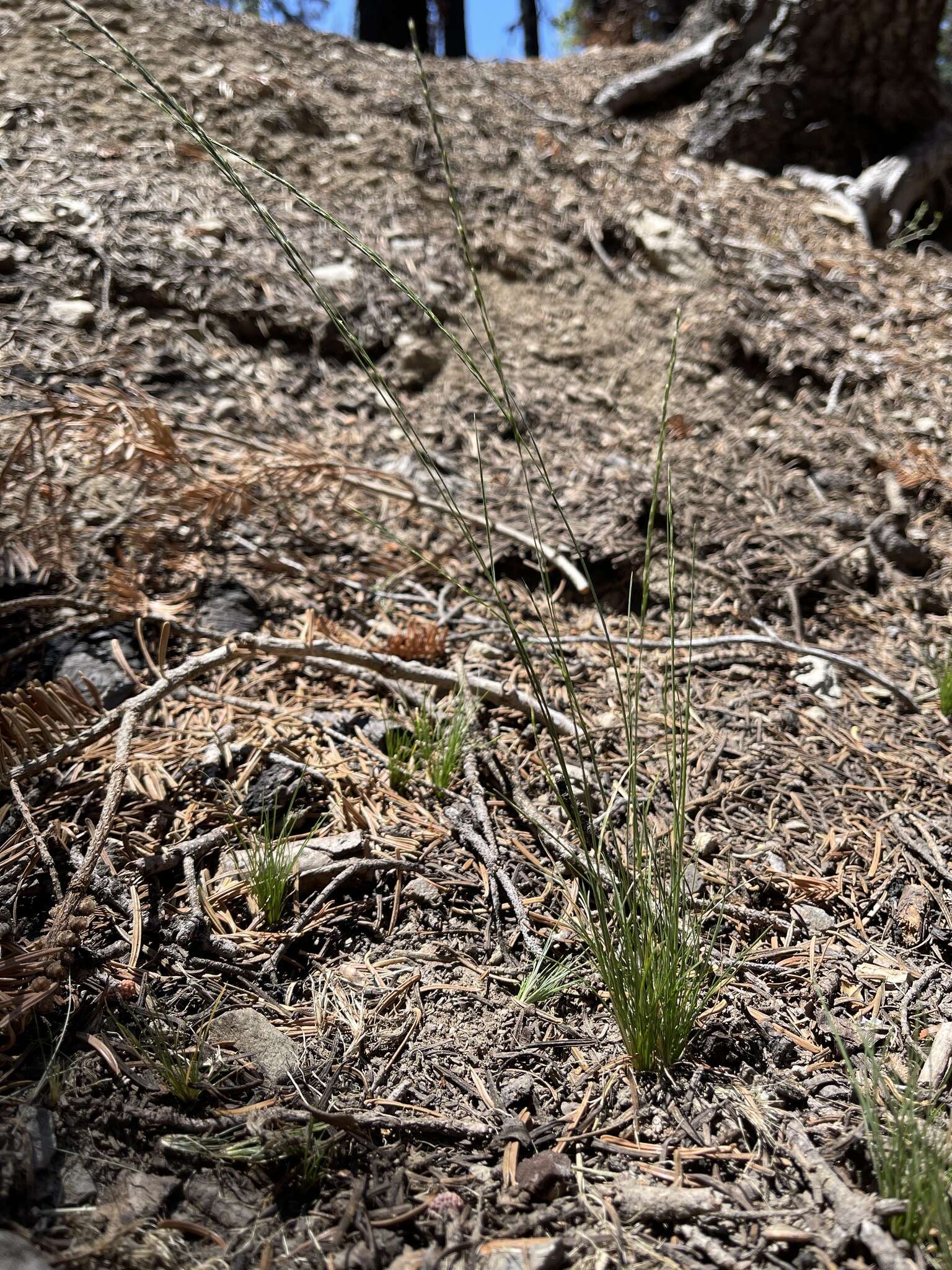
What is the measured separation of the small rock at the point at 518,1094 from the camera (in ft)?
3.90

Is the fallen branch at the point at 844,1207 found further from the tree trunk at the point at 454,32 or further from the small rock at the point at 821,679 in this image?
the tree trunk at the point at 454,32

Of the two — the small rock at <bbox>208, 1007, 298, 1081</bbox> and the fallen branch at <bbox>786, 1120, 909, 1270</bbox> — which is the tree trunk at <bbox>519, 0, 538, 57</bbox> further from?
the fallen branch at <bbox>786, 1120, 909, 1270</bbox>

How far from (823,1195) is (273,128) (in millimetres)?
4307

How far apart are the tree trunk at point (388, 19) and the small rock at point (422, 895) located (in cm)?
722

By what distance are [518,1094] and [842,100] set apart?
18.1 feet

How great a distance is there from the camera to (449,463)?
272 cm

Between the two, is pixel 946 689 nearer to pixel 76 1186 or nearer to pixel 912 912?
pixel 912 912

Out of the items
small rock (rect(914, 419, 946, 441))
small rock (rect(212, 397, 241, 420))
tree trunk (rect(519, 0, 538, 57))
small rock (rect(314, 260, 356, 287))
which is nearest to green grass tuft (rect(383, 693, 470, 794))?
small rock (rect(212, 397, 241, 420))

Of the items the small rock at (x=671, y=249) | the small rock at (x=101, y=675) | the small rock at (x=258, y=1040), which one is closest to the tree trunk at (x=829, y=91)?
the small rock at (x=671, y=249)

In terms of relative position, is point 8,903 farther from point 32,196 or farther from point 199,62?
point 199,62

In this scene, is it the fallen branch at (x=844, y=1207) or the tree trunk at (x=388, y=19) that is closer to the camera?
the fallen branch at (x=844, y=1207)

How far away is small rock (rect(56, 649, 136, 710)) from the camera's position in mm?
1789

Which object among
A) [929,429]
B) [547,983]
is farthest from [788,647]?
[929,429]

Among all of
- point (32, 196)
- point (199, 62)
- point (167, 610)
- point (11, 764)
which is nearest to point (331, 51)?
point (199, 62)
